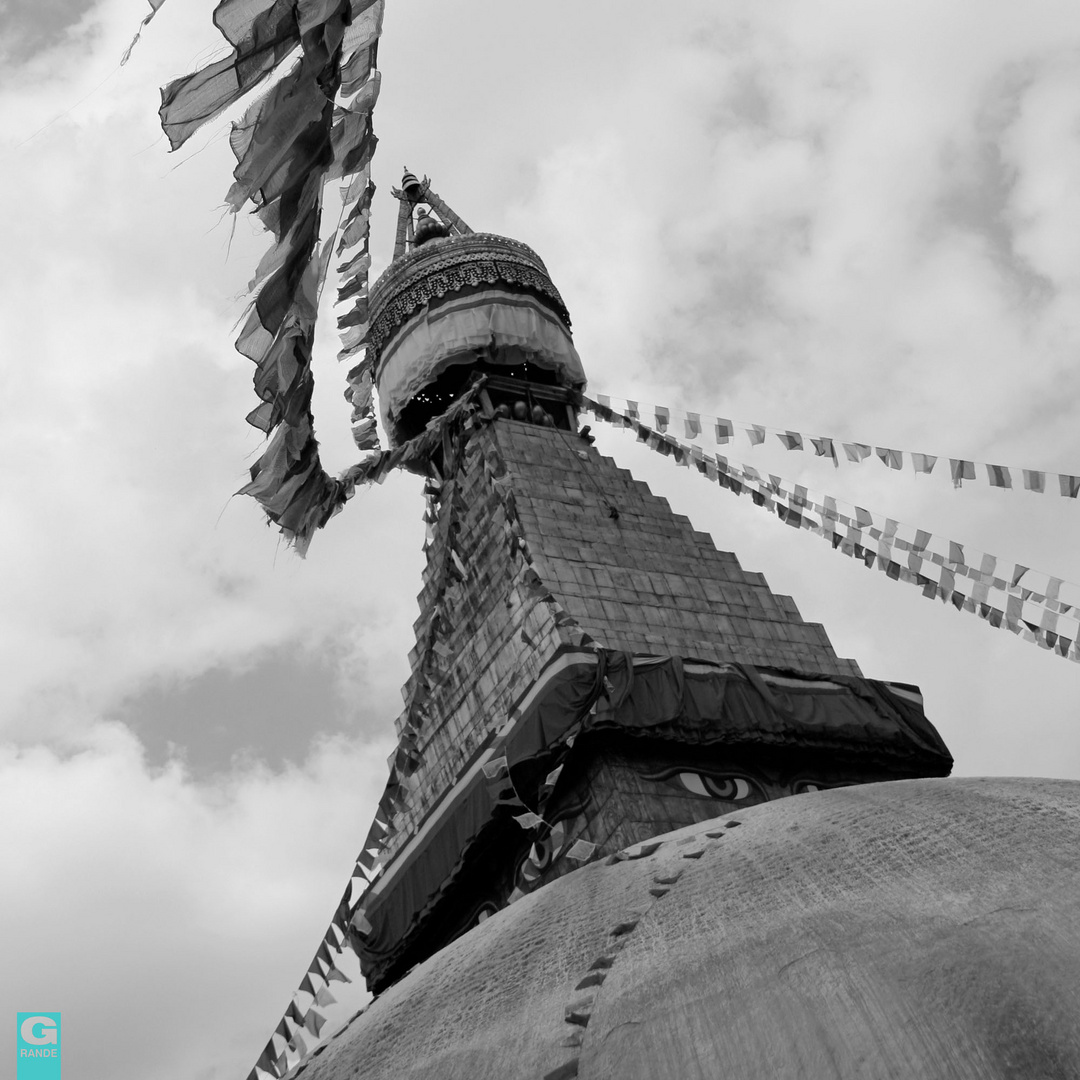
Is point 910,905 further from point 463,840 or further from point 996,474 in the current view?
point 996,474

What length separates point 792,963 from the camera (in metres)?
3.29

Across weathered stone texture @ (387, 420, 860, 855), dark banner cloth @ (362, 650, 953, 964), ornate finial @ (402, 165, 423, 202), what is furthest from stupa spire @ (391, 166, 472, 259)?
dark banner cloth @ (362, 650, 953, 964)

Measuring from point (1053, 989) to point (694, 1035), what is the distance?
0.90 meters

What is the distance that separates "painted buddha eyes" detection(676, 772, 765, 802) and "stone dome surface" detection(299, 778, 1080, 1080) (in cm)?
323

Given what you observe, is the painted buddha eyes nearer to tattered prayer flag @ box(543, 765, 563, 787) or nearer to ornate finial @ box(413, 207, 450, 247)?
tattered prayer flag @ box(543, 765, 563, 787)

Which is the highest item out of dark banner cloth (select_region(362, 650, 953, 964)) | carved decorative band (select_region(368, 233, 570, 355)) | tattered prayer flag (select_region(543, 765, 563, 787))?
carved decorative band (select_region(368, 233, 570, 355))

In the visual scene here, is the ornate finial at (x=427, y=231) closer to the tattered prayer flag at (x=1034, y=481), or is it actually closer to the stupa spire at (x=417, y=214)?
the stupa spire at (x=417, y=214)

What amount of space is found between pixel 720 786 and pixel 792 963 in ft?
15.3

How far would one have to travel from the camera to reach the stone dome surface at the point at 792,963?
9.69 ft

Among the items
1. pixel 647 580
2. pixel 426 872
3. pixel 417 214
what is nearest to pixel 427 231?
pixel 417 214

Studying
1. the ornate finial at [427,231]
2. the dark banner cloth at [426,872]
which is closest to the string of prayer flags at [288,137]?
the dark banner cloth at [426,872]

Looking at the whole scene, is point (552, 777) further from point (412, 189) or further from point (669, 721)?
point (412, 189)

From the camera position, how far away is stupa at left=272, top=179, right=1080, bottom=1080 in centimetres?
313

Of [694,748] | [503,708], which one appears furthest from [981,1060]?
[503,708]
